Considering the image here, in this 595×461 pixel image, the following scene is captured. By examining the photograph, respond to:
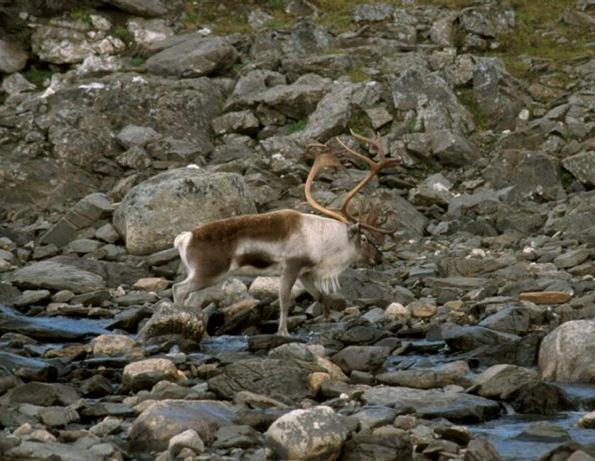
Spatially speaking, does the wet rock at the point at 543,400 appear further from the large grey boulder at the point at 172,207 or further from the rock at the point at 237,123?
the rock at the point at 237,123

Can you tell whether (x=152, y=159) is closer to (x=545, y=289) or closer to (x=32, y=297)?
(x=32, y=297)

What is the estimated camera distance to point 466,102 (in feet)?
83.0

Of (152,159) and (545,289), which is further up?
(545,289)

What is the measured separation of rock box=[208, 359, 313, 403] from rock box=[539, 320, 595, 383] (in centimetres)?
249

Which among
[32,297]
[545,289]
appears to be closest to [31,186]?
[32,297]

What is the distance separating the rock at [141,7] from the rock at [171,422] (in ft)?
70.4

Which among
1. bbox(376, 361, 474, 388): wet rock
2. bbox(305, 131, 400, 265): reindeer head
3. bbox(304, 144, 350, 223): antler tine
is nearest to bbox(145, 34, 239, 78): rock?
bbox(304, 144, 350, 223): antler tine

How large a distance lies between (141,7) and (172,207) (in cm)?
1130

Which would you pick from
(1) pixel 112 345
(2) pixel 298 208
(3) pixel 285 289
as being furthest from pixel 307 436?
(2) pixel 298 208

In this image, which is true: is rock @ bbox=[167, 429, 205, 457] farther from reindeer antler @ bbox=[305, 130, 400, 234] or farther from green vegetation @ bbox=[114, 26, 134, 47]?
green vegetation @ bbox=[114, 26, 134, 47]

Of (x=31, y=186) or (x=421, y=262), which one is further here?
(x=31, y=186)

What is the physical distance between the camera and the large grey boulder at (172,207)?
1889 cm

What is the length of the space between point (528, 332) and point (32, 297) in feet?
23.6

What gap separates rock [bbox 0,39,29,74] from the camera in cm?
2686
